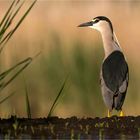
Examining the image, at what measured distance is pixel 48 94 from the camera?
1194cm

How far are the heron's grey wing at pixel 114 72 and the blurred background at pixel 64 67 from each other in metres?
0.55

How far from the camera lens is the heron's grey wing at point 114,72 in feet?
34.5

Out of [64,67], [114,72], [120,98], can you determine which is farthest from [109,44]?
[64,67]

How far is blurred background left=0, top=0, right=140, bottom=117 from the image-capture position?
1153cm

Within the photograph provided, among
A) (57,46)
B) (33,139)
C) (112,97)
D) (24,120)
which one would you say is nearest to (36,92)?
(57,46)

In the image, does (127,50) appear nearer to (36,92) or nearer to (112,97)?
(36,92)

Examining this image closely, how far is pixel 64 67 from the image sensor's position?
1238 centimetres

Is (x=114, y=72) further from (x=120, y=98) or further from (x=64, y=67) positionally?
(x=64, y=67)

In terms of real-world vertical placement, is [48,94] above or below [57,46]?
below

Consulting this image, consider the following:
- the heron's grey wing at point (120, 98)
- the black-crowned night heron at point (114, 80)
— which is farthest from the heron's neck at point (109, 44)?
the heron's grey wing at point (120, 98)

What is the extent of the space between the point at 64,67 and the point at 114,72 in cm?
189

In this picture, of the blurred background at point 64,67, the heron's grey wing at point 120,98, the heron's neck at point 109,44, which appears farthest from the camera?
the blurred background at point 64,67

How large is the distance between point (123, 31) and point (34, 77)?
4111 mm

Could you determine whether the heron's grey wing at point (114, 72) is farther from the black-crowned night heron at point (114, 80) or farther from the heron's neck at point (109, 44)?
the heron's neck at point (109, 44)
